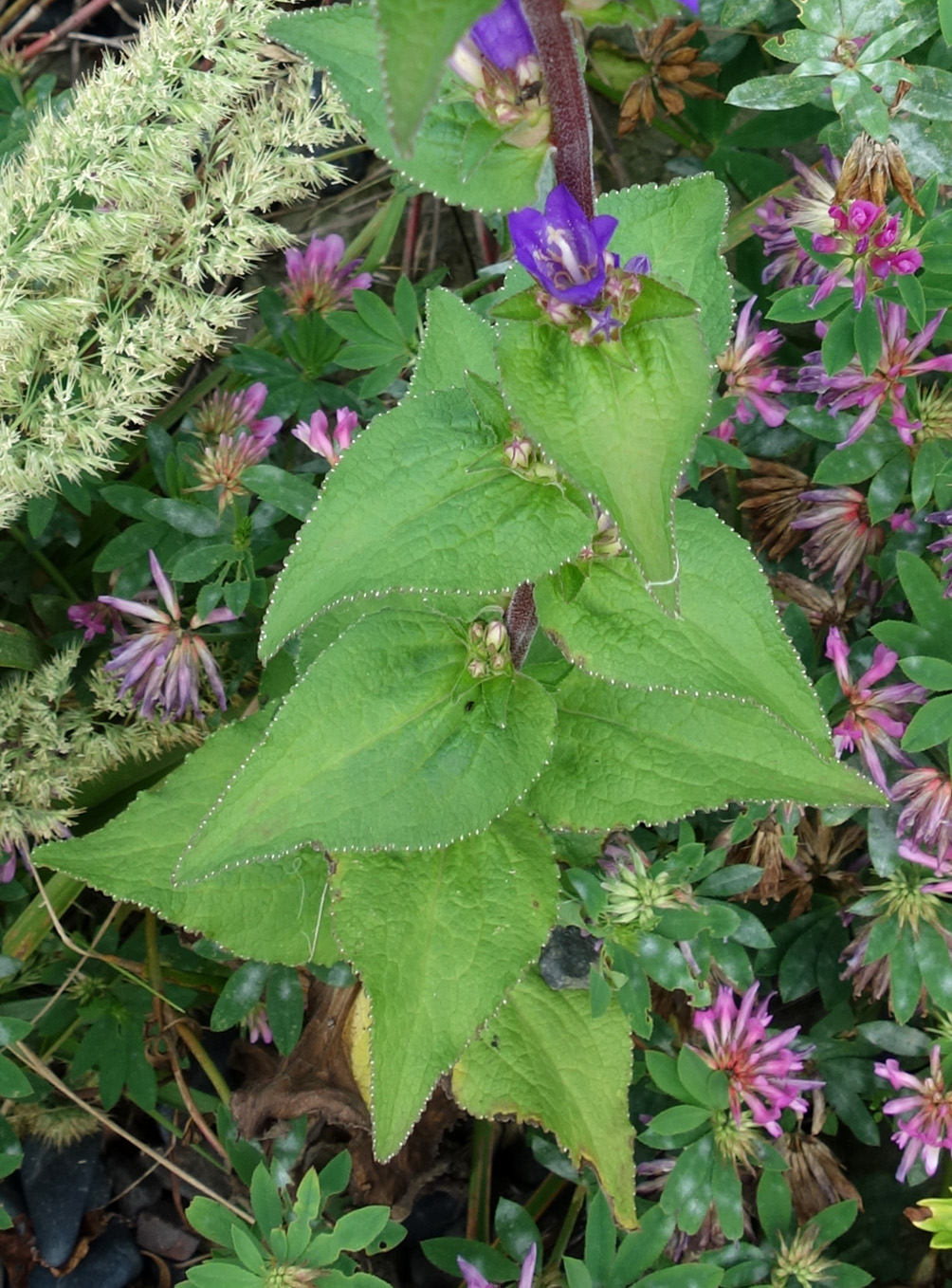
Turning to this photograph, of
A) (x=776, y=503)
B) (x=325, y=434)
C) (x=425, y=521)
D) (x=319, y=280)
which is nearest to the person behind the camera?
(x=425, y=521)

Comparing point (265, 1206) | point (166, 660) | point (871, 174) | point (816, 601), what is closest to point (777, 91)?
point (871, 174)

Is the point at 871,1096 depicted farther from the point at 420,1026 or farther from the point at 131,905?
the point at 131,905

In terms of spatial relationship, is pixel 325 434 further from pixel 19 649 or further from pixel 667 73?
pixel 667 73

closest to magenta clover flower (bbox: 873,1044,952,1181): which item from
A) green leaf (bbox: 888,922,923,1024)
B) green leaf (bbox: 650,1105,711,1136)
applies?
green leaf (bbox: 888,922,923,1024)

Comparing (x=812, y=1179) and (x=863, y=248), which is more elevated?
(x=863, y=248)

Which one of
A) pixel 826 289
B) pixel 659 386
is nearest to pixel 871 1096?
pixel 826 289

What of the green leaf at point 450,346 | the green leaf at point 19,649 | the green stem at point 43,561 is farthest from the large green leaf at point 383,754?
the green stem at point 43,561
